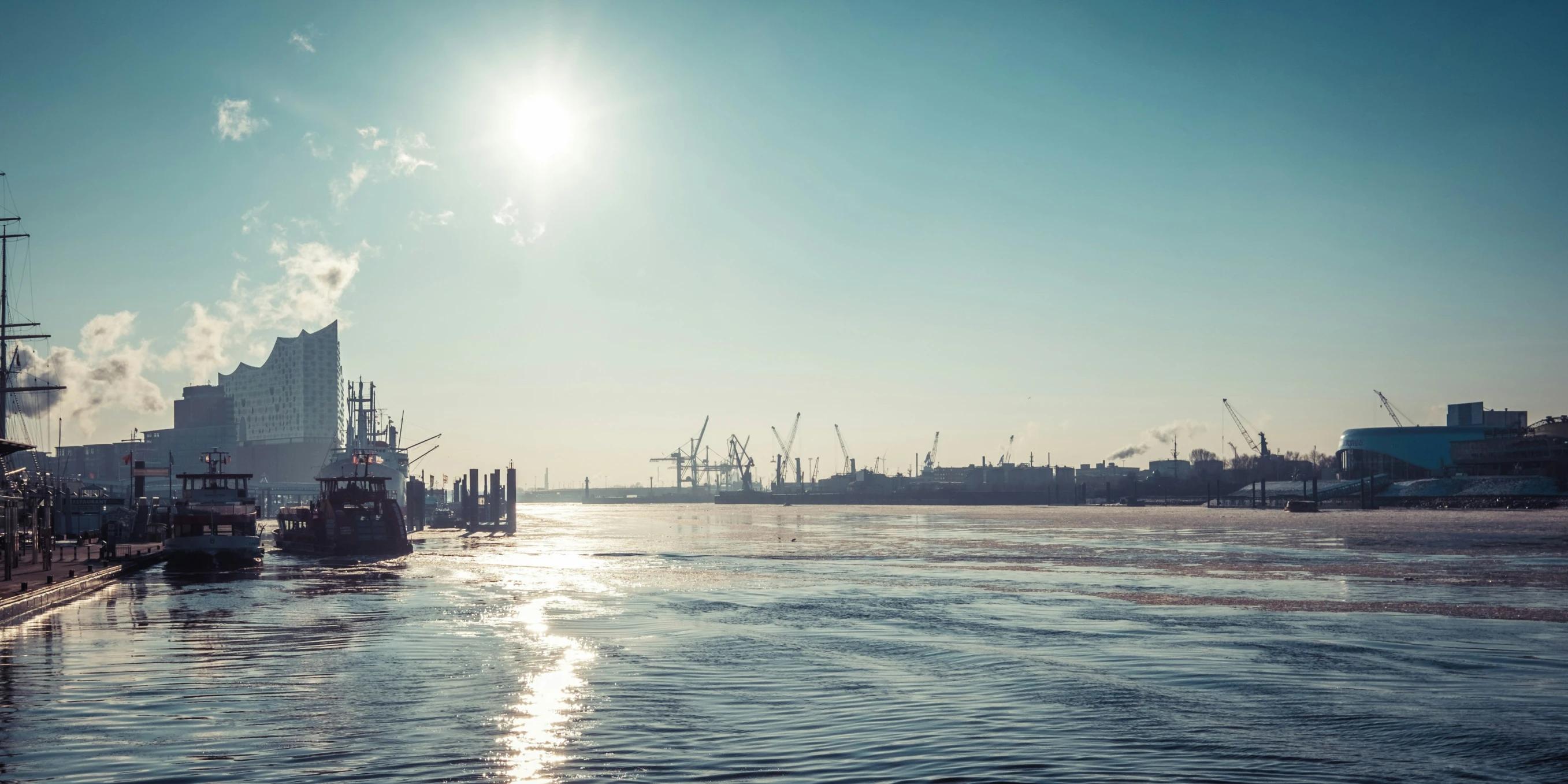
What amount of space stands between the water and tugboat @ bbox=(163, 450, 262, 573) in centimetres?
1194

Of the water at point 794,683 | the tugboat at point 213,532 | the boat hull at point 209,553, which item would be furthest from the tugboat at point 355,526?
the water at point 794,683

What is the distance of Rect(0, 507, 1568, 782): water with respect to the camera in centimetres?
1504

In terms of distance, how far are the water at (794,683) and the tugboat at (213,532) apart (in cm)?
1194

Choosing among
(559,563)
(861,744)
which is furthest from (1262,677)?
(559,563)

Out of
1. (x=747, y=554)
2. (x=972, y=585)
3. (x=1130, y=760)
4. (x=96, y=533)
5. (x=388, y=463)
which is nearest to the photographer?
(x=1130, y=760)

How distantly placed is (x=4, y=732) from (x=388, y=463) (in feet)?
424

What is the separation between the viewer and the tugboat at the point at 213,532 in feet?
195

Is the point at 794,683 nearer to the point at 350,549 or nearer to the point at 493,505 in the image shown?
the point at 350,549

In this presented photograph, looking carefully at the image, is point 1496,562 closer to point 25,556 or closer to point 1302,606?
point 1302,606

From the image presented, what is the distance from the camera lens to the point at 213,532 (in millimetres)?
62344

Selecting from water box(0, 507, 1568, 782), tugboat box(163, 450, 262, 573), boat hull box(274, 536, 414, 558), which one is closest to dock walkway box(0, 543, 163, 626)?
water box(0, 507, 1568, 782)

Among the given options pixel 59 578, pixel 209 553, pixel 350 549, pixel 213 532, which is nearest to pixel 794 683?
pixel 59 578

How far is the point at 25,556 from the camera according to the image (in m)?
63.7

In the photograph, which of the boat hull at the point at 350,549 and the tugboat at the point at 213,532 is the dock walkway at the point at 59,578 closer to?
the tugboat at the point at 213,532
